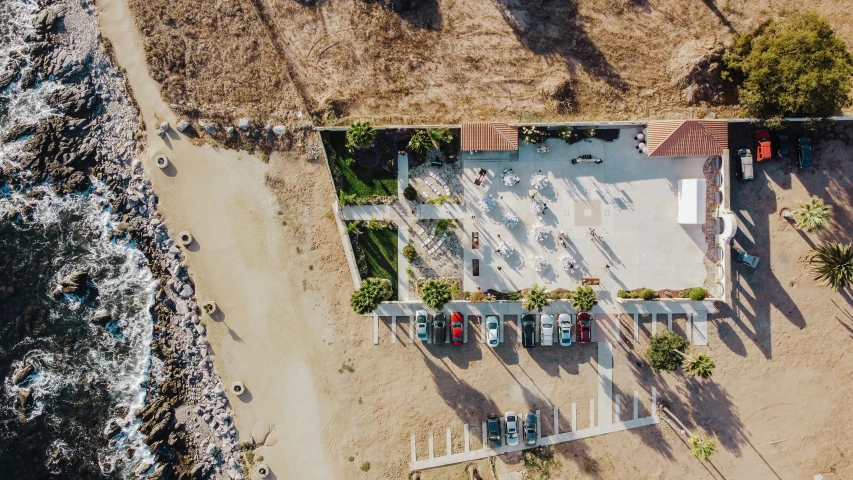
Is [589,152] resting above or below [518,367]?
above

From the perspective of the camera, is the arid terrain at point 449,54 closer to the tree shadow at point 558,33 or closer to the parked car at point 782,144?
the tree shadow at point 558,33

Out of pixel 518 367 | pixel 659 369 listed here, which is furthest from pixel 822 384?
pixel 518 367

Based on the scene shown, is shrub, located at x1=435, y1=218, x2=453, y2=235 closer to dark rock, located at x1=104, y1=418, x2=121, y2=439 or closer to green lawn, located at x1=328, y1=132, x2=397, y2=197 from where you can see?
green lawn, located at x1=328, y1=132, x2=397, y2=197

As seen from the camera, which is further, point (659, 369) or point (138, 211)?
point (138, 211)

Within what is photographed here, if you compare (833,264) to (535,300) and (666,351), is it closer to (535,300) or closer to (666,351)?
(666,351)

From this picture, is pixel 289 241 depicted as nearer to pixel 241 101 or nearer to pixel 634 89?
pixel 241 101

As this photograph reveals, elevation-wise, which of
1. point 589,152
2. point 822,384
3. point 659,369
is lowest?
point 822,384

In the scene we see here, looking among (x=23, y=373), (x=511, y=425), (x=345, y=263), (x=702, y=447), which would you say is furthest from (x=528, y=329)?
(x=23, y=373)

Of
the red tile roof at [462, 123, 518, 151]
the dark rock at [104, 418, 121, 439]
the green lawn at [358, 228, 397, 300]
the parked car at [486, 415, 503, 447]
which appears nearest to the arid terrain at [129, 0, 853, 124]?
the red tile roof at [462, 123, 518, 151]
